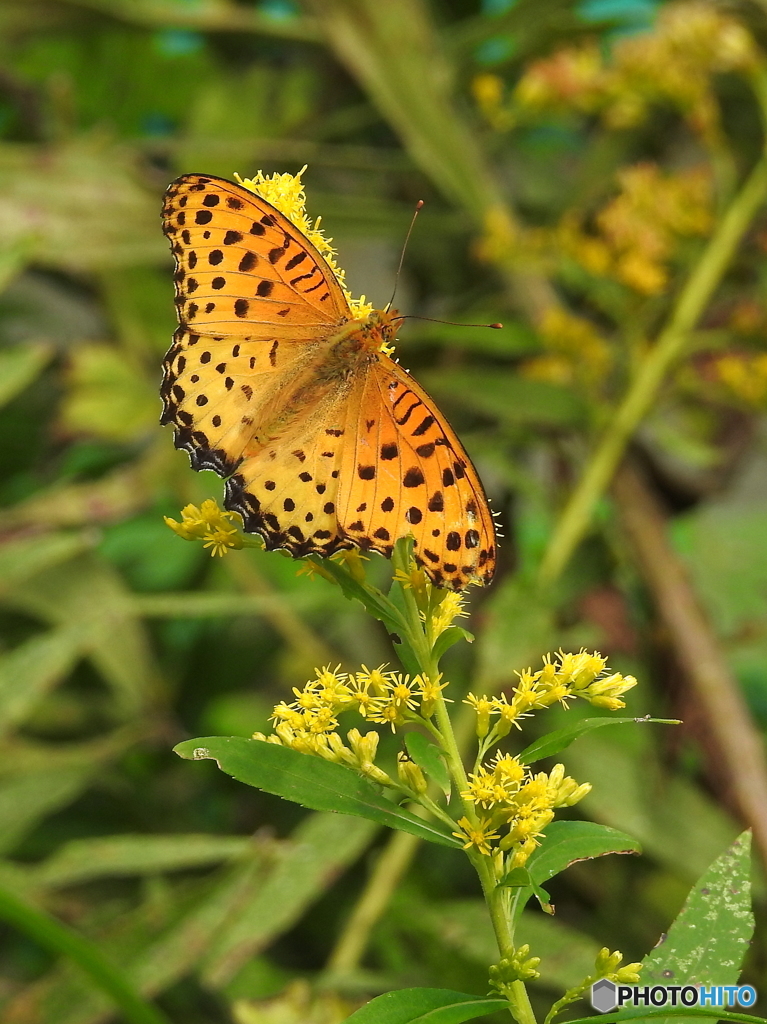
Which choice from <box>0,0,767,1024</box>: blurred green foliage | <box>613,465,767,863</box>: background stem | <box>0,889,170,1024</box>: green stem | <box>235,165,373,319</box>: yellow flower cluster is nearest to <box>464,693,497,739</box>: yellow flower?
<box>235,165,373,319</box>: yellow flower cluster

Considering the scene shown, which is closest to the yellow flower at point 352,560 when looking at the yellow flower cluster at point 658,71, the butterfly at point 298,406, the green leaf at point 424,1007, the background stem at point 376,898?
the butterfly at point 298,406

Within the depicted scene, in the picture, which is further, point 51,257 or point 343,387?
point 51,257

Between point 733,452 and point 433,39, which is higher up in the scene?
point 433,39

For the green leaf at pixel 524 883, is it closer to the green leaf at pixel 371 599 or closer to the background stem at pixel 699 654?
the green leaf at pixel 371 599

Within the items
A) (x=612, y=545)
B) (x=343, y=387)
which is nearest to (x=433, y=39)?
(x=612, y=545)

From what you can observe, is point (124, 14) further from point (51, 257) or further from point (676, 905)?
point (676, 905)

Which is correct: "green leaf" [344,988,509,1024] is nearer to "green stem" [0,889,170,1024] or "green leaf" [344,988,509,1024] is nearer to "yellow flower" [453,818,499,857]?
"yellow flower" [453,818,499,857]
